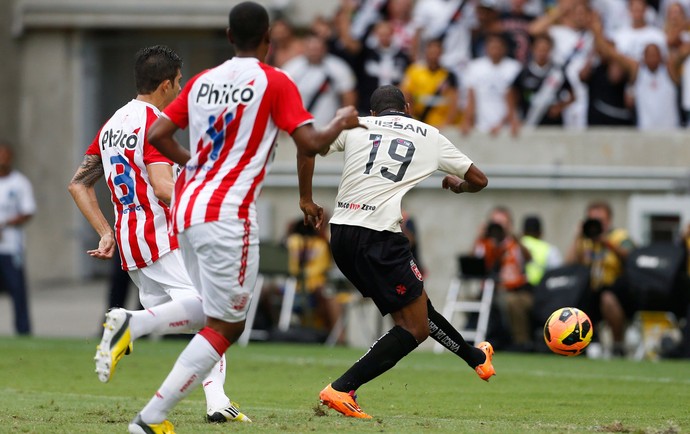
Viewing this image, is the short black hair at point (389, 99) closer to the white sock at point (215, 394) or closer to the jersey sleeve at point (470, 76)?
the white sock at point (215, 394)

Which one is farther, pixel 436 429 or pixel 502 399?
pixel 502 399

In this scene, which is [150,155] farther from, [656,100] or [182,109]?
[656,100]

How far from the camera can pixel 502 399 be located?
10.5m

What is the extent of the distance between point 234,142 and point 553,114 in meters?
12.1

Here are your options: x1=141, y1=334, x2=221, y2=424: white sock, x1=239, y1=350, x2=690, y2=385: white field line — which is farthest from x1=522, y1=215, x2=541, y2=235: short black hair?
x1=141, y1=334, x2=221, y2=424: white sock

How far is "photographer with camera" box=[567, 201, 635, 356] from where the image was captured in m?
16.3

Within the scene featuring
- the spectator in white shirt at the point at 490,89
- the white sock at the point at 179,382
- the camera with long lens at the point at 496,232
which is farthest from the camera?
the spectator in white shirt at the point at 490,89

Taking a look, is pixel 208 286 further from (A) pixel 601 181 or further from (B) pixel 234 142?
(A) pixel 601 181

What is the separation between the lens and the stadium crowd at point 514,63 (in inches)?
714

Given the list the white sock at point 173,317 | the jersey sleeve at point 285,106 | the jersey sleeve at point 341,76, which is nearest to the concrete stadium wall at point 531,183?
the jersey sleeve at point 341,76

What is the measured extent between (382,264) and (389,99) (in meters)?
1.17

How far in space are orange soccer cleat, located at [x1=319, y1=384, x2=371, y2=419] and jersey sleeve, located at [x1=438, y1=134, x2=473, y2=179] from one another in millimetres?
1701

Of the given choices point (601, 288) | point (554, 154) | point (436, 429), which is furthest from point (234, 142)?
point (554, 154)

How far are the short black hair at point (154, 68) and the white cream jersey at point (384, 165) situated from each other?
121cm
